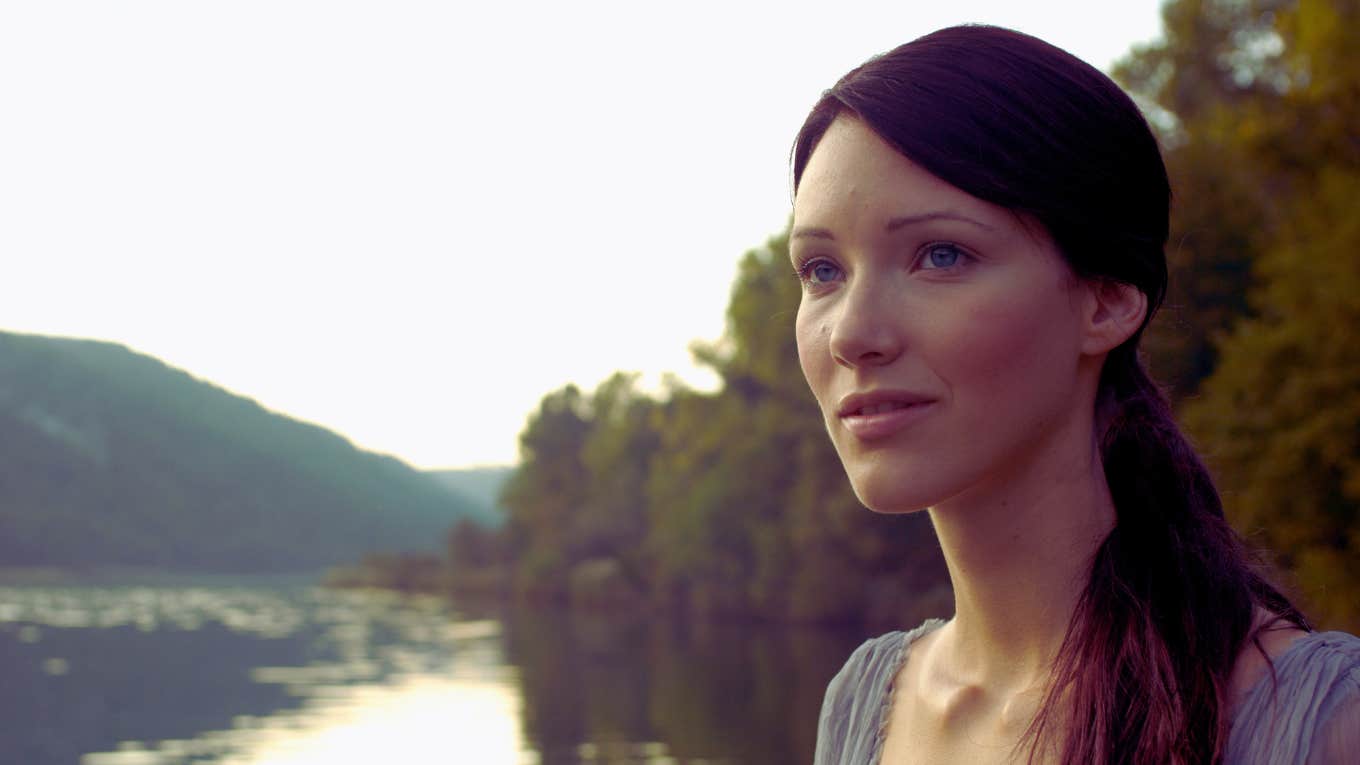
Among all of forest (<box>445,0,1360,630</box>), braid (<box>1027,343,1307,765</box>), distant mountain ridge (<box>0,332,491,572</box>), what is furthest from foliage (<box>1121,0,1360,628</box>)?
distant mountain ridge (<box>0,332,491,572</box>)

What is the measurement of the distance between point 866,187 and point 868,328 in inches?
7.2

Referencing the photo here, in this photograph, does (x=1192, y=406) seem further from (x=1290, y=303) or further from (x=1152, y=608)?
(x=1152, y=608)

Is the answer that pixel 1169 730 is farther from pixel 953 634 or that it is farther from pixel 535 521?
pixel 535 521

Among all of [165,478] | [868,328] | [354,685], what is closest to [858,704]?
[868,328]

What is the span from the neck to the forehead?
364mm

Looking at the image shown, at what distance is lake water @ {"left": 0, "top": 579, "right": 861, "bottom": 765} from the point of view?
91.7ft

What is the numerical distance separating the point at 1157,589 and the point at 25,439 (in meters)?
120

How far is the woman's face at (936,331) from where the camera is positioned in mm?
1910

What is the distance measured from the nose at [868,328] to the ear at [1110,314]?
258 mm

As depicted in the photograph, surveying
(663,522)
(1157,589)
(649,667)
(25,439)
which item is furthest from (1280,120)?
(25,439)

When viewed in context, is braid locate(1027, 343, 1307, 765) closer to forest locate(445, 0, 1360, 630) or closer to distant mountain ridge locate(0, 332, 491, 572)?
forest locate(445, 0, 1360, 630)

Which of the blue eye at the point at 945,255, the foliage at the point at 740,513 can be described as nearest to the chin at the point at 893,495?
the blue eye at the point at 945,255

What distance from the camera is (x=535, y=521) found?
8288 centimetres

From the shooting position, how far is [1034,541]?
2.06 m
